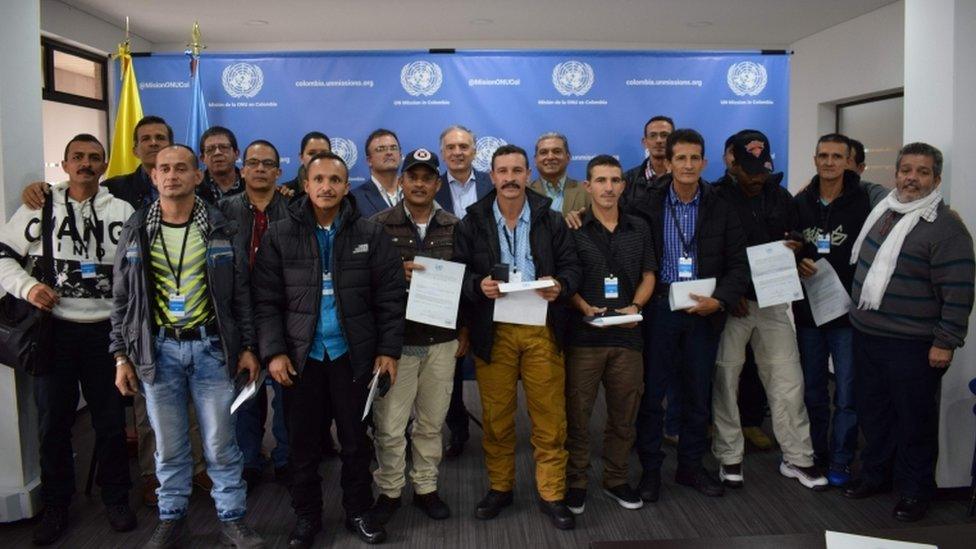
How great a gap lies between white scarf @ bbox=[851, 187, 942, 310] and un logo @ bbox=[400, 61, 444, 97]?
2.95m

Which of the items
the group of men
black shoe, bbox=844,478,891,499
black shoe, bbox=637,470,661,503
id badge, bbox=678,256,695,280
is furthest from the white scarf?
black shoe, bbox=637,470,661,503

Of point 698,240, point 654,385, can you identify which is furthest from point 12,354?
point 698,240

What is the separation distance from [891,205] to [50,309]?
13.1 ft

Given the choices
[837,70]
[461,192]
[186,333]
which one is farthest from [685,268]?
[837,70]

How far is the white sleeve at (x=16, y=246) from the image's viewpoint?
2998 millimetres

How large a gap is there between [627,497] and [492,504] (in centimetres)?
70

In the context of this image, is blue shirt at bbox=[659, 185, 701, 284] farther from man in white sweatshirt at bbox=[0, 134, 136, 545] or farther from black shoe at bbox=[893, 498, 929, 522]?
man in white sweatshirt at bbox=[0, 134, 136, 545]

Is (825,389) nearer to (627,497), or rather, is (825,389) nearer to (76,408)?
(627,497)

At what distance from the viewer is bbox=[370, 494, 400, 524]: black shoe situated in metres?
3.16

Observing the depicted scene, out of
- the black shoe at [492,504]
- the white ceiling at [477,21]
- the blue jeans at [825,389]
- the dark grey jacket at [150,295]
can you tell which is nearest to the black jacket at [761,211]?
the blue jeans at [825,389]

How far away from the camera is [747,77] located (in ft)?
15.7

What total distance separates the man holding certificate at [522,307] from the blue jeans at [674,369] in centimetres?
52

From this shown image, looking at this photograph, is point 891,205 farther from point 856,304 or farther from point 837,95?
point 837,95

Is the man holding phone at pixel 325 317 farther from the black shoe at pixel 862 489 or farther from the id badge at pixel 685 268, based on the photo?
the black shoe at pixel 862 489
